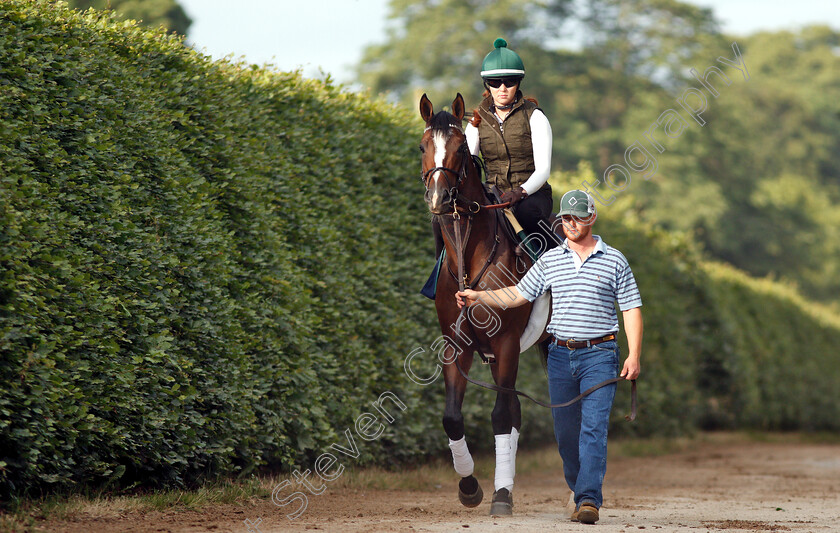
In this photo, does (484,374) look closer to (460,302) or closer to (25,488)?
(460,302)

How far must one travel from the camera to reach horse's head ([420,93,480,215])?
21.0 ft

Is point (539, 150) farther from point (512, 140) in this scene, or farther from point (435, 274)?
point (435, 274)

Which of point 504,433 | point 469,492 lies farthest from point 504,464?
point 469,492

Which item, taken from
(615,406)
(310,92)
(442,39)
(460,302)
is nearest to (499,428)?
(460,302)

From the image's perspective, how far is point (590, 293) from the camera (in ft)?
21.4

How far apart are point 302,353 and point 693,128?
33638 millimetres

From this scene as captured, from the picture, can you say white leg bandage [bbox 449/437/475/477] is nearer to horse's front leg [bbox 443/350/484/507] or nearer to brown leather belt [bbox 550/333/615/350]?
horse's front leg [bbox 443/350/484/507]

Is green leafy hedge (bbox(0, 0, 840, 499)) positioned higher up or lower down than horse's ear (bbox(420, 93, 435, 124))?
lower down

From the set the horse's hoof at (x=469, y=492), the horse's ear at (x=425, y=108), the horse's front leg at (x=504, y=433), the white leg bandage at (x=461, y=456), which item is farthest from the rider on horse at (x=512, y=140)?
the horse's hoof at (x=469, y=492)

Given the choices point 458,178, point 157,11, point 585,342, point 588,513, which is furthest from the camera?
point 157,11

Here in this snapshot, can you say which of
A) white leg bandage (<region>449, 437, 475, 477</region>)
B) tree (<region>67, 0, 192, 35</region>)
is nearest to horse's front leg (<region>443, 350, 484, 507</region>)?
white leg bandage (<region>449, 437, 475, 477</region>)

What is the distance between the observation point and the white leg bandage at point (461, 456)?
7164 mm

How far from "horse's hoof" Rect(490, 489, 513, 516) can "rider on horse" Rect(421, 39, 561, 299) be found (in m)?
1.59

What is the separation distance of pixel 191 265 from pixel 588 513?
139 inches
